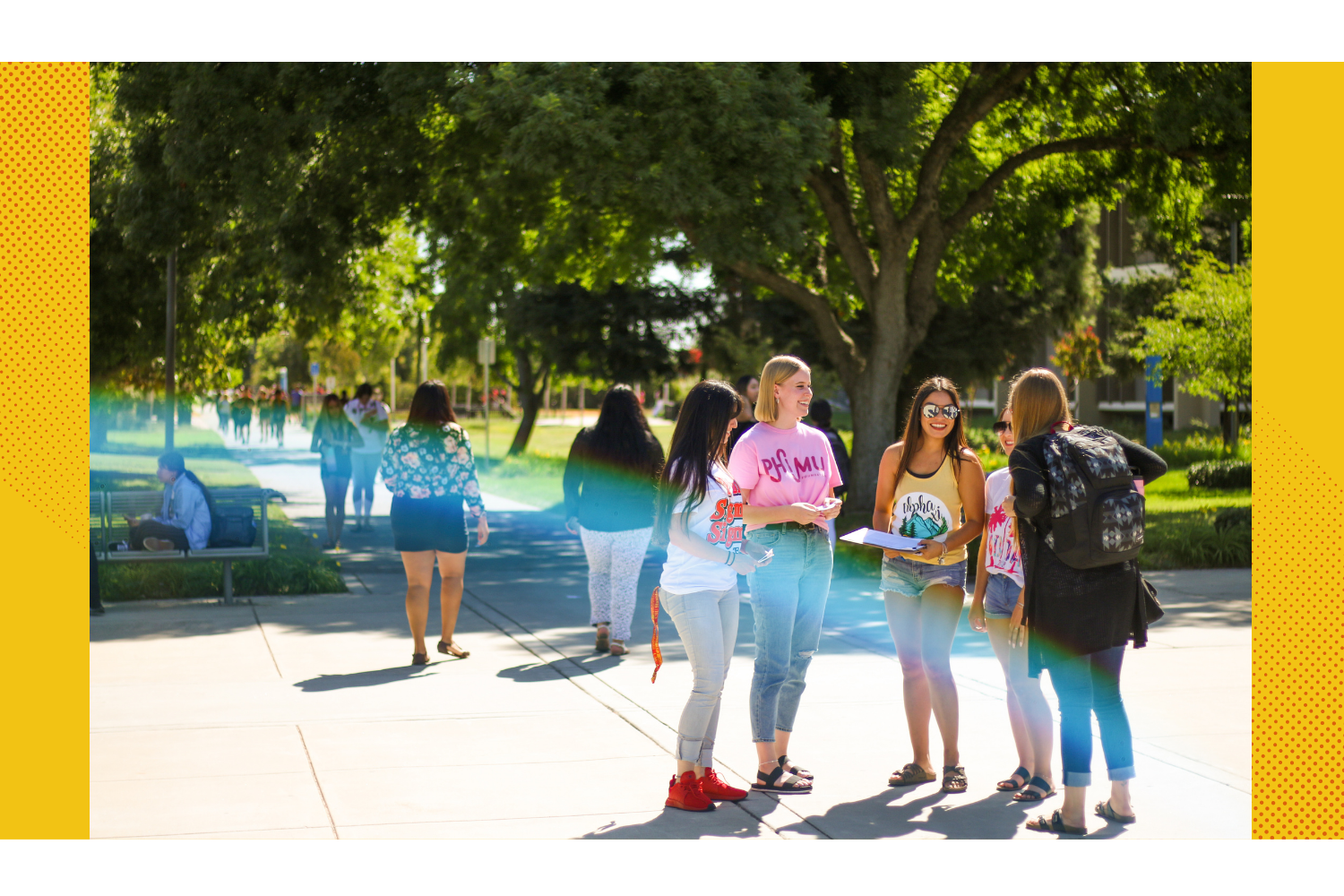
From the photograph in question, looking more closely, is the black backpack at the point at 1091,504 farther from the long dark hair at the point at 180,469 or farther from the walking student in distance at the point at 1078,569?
the long dark hair at the point at 180,469

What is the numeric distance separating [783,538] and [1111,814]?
1.68 metres

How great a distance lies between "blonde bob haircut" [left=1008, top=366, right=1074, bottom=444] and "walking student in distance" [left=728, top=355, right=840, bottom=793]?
0.78m

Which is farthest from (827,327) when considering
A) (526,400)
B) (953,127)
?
(526,400)

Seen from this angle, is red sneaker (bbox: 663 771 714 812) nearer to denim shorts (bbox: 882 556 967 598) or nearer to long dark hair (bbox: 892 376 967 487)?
denim shorts (bbox: 882 556 967 598)

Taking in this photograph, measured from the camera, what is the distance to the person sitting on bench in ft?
34.4

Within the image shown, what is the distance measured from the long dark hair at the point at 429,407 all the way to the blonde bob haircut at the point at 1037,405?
419 centimetres

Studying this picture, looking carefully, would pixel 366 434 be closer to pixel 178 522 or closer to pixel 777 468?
pixel 178 522

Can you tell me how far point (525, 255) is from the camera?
18.0m

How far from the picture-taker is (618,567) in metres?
8.59

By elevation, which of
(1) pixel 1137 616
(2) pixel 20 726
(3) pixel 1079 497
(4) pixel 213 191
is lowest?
(2) pixel 20 726

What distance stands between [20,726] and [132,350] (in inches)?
755

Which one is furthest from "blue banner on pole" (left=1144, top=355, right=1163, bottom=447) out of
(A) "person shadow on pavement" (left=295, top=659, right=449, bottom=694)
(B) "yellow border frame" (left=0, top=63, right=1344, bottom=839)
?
(B) "yellow border frame" (left=0, top=63, right=1344, bottom=839)

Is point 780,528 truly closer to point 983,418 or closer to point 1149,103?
point 1149,103

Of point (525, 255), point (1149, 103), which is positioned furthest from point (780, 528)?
point (525, 255)
